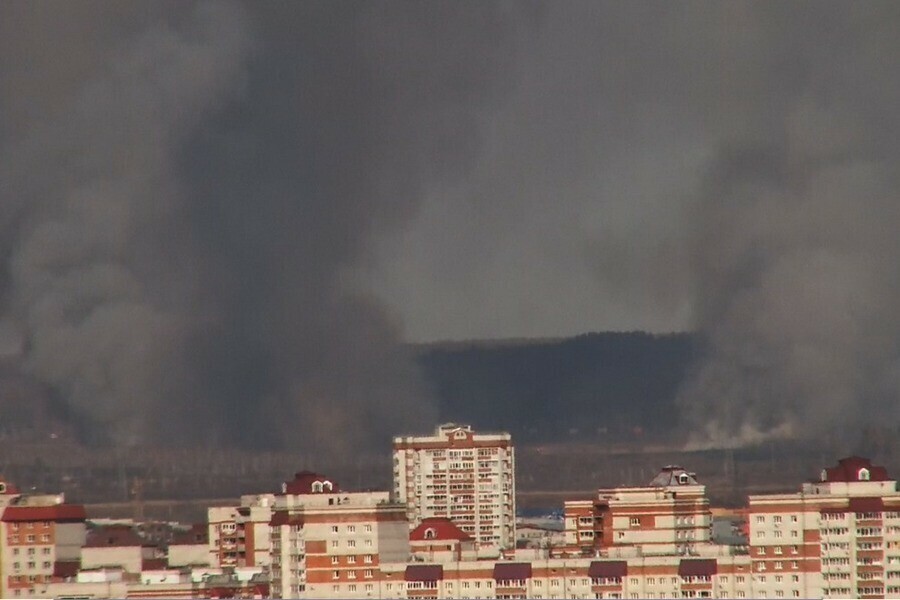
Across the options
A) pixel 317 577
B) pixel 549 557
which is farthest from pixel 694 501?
pixel 317 577

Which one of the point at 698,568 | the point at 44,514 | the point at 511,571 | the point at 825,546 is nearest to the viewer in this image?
the point at 698,568

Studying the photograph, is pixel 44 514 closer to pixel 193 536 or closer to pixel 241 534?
pixel 241 534

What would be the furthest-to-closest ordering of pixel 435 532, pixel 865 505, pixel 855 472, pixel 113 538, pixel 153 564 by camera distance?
pixel 113 538, pixel 153 564, pixel 435 532, pixel 855 472, pixel 865 505

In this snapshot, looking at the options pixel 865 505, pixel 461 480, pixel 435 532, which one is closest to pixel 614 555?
pixel 435 532

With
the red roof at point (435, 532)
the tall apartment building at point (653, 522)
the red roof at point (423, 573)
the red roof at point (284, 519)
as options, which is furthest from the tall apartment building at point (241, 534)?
the red roof at point (423, 573)

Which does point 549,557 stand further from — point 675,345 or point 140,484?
point 675,345

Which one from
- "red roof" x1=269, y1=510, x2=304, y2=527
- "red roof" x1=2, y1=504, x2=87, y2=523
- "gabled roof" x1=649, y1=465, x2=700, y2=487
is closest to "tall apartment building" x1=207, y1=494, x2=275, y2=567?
"red roof" x1=2, y1=504, x2=87, y2=523
